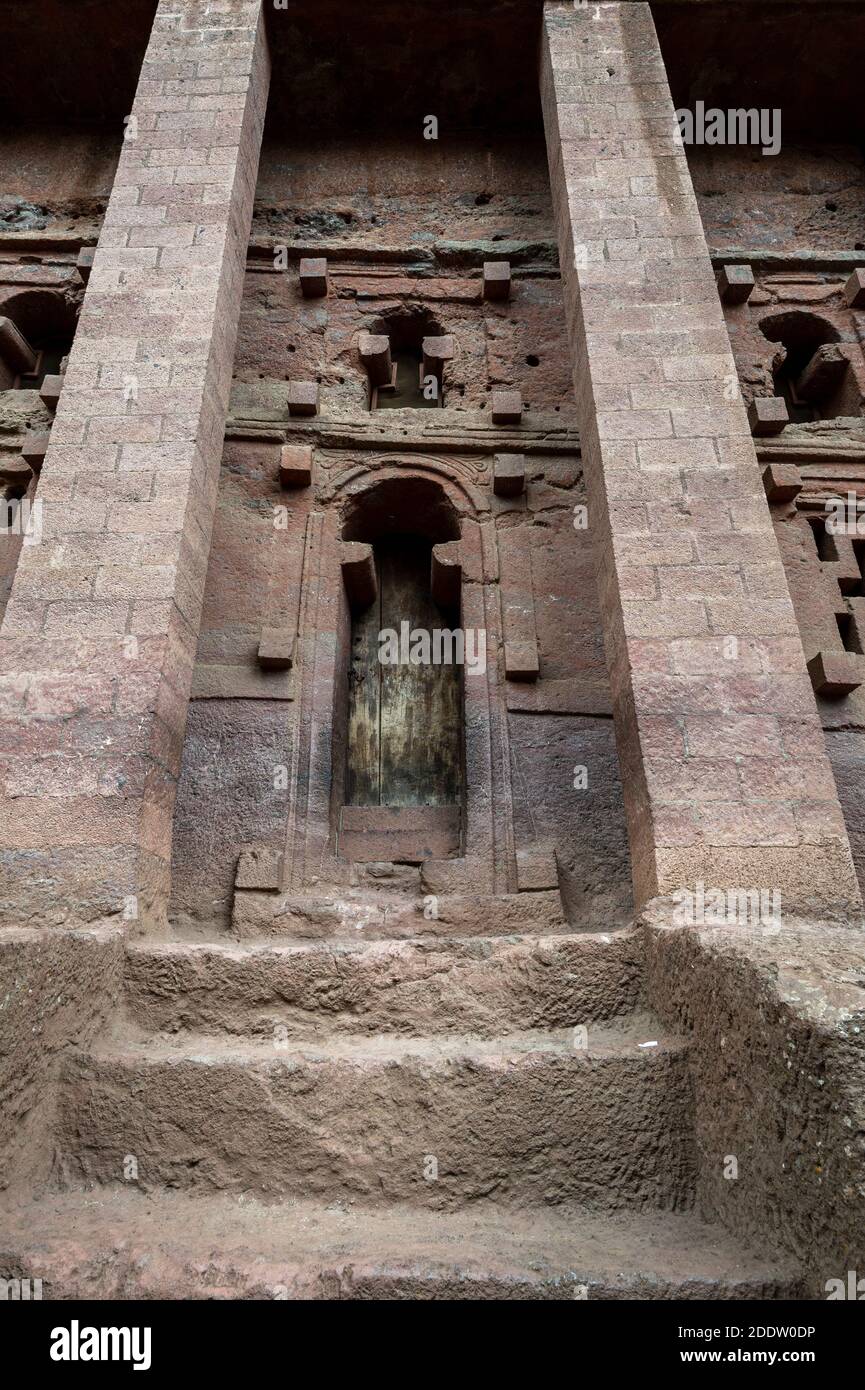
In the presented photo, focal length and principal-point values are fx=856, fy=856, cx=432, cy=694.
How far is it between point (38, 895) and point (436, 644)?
139 inches

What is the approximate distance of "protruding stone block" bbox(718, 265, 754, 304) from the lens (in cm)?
745

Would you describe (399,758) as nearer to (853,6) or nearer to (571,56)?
(571,56)

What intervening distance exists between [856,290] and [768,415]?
6.25 ft

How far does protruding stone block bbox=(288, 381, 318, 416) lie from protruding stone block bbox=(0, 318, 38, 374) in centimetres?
266

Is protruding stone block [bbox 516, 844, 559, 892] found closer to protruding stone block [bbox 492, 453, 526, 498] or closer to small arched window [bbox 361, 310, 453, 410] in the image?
protruding stone block [bbox 492, 453, 526, 498]

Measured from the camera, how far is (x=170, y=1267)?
2240mm

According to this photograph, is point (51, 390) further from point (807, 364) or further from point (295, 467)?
point (807, 364)

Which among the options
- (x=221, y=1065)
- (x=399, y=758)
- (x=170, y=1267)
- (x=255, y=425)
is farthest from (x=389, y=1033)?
(x=255, y=425)

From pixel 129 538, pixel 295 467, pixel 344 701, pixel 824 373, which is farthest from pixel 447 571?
pixel 824 373

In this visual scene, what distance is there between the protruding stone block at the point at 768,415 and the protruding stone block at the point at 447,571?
2669 millimetres

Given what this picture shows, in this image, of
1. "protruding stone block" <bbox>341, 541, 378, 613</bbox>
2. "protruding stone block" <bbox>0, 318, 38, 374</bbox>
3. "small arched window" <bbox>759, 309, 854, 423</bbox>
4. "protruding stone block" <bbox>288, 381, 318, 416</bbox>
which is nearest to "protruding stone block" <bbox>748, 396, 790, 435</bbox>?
"small arched window" <bbox>759, 309, 854, 423</bbox>

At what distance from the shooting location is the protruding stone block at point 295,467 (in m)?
6.34

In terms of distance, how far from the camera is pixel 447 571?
622 cm

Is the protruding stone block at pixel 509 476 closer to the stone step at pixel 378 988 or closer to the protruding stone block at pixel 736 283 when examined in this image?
the protruding stone block at pixel 736 283
